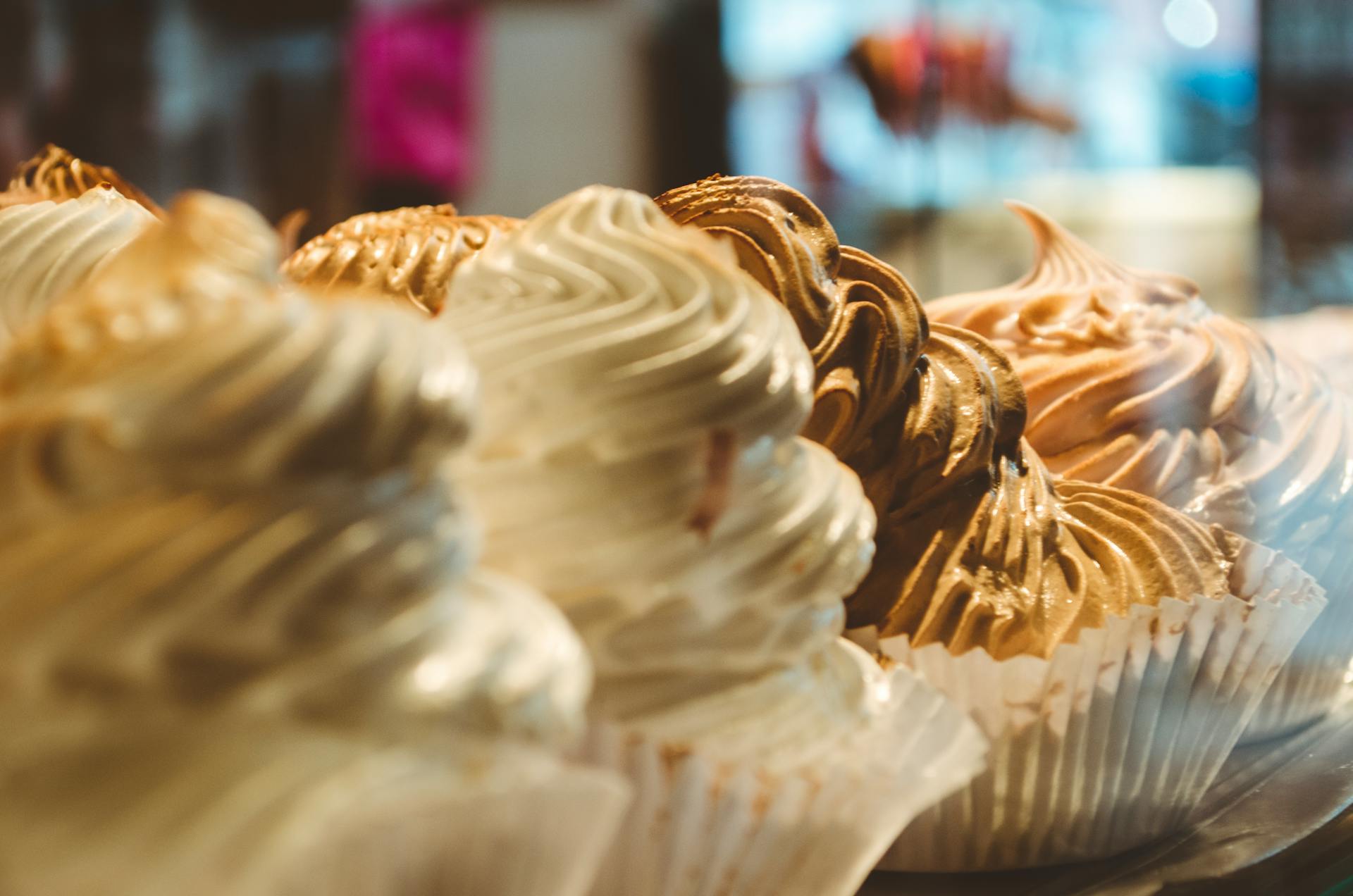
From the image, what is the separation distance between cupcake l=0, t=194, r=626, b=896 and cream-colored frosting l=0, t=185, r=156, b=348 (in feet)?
1.58

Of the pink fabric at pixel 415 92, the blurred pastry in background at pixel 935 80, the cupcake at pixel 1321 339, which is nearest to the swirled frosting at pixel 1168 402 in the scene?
the cupcake at pixel 1321 339

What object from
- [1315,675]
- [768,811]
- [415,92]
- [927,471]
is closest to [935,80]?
[415,92]

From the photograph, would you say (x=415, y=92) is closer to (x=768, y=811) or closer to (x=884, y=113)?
(x=884, y=113)

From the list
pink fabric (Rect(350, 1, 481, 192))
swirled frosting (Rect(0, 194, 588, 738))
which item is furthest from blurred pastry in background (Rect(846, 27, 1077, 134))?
swirled frosting (Rect(0, 194, 588, 738))

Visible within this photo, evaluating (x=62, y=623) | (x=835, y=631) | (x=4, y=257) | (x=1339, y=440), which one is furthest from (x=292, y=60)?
(x=62, y=623)

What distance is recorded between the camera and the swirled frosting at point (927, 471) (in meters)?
1.24

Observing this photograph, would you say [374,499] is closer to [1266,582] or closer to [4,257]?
[4,257]

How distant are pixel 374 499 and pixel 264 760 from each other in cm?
13

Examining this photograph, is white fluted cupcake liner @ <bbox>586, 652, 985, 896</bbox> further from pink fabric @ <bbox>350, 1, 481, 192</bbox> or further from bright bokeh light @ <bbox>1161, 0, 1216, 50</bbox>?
bright bokeh light @ <bbox>1161, 0, 1216, 50</bbox>

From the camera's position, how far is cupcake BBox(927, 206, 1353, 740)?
162 centimetres

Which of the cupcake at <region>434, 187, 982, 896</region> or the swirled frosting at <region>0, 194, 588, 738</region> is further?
the cupcake at <region>434, 187, 982, 896</region>

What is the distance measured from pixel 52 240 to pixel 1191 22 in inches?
127

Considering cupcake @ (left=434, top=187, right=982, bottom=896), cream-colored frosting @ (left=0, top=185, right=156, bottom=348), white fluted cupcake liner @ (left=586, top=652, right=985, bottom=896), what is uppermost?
cream-colored frosting @ (left=0, top=185, right=156, bottom=348)

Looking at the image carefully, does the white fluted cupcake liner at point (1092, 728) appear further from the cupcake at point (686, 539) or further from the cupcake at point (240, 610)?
the cupcake at point (240, 610)
